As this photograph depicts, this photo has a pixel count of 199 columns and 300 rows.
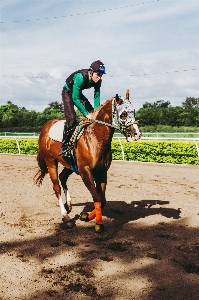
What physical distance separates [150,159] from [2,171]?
6579 millimetres

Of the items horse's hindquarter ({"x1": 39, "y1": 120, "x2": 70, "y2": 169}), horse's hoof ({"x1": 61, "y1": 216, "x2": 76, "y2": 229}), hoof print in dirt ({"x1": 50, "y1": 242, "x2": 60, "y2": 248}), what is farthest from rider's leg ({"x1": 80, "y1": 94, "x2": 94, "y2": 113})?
hoof print in dirt ({"x1": 50, "y1": 242, "x2": 60, "y2": 248})

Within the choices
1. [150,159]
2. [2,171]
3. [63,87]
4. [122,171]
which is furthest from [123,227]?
[150,159]

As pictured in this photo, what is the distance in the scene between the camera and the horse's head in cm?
489

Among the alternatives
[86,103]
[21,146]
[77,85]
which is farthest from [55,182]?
[21,146]

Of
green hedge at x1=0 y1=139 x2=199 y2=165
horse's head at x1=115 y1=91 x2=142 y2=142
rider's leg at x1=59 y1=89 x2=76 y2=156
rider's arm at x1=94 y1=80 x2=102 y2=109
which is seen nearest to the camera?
horse's head at x1=115 y1=91 x2=142 y2=142

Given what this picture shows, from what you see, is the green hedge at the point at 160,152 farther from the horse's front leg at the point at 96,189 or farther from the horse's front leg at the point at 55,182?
the horse's front leg at the point at 96,189

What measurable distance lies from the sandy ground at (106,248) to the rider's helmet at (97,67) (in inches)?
97.8

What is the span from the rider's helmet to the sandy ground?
2485 millimetres

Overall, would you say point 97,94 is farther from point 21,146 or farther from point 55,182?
point 21,146

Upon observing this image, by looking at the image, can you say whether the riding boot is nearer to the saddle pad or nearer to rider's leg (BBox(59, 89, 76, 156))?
rider's leg (BBox(59, 89, 76, 156))

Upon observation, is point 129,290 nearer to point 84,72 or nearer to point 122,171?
point 84,72

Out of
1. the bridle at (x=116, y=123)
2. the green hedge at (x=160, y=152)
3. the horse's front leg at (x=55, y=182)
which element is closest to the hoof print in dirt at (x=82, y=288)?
the bridle at (x=116, y=123)

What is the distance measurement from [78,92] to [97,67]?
49 centimetres

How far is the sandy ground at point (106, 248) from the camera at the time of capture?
3637 mm
